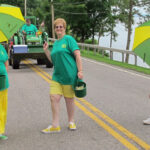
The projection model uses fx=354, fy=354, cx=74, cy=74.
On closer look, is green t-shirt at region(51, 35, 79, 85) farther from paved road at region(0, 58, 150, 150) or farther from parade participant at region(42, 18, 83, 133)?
paved road at region(0, 58, 150, 150)

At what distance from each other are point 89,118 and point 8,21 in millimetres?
2328

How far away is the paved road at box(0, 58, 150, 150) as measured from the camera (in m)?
5.14

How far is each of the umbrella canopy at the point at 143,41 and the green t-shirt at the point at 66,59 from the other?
1.16 metres

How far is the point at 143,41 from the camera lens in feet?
19.4

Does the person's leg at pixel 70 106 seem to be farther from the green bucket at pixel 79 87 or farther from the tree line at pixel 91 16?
the tree line at pixel 91 16

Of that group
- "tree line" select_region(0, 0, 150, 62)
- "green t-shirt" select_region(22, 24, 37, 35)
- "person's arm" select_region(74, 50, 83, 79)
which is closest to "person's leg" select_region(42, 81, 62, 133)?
"person's arm" select_region(74, 50, 83, 79)

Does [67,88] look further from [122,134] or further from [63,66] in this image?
[122,134]

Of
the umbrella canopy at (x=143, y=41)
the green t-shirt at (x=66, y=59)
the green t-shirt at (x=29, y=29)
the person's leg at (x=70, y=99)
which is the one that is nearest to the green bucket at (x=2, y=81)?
the green t-shirt at (x=66, y=59)

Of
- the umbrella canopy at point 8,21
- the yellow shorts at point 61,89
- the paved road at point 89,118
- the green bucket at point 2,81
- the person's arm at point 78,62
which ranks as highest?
the umbrella canopy at point 8,21

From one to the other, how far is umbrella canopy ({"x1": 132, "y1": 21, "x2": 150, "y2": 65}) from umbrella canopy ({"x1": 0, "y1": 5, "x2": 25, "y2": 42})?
6.73 feet

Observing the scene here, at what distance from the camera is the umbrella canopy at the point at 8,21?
18.6 ft

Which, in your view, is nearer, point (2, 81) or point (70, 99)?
point (2, 81)

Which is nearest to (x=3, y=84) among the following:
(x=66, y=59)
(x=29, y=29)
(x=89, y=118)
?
(x=66, y=59)

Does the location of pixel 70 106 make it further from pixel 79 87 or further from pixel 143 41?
pixel 143 41
